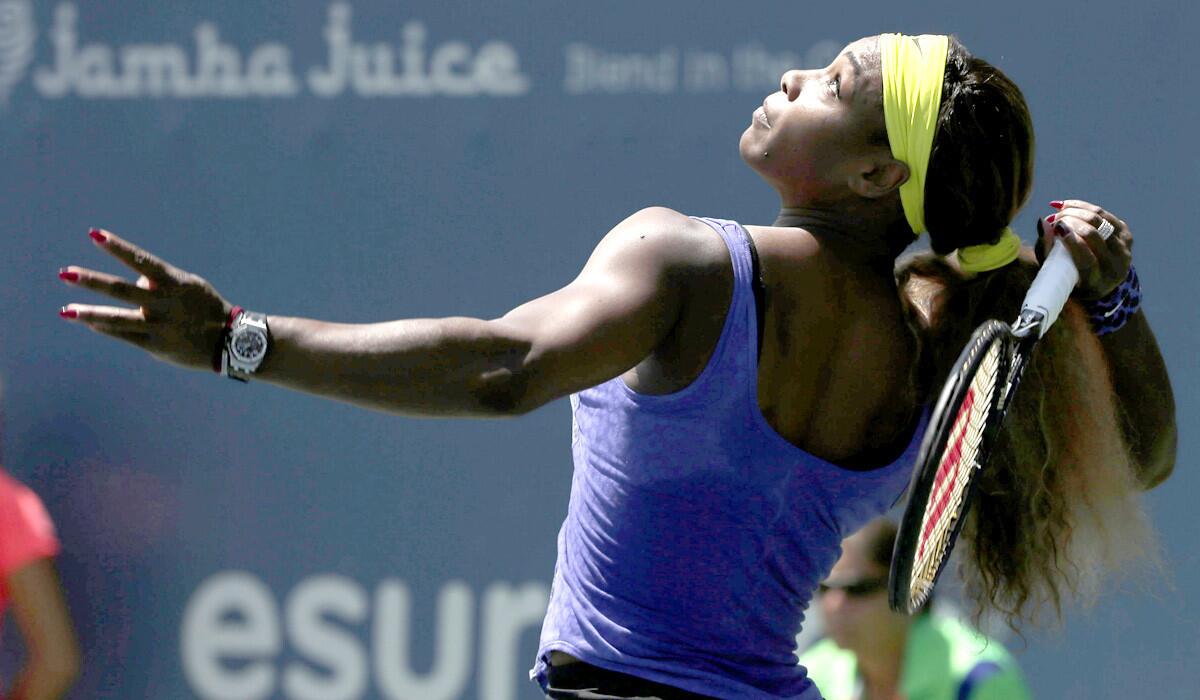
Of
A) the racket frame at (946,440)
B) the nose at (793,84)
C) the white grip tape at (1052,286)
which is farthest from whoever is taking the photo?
the nose at (793,84)

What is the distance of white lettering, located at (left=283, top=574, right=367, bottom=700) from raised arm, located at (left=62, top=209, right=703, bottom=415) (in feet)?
8.46

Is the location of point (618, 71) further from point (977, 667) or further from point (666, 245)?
point (666, 245)

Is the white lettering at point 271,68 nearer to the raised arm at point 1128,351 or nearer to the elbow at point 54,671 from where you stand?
the elbow at point 54,671

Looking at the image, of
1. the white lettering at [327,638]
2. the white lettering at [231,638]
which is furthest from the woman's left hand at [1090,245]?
the white lettering at [231,638]

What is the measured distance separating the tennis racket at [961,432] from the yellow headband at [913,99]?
0.20 meters

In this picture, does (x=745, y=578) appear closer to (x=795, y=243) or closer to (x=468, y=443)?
(x=795, y=243)

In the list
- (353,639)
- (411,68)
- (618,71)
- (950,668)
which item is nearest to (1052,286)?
(950,668)

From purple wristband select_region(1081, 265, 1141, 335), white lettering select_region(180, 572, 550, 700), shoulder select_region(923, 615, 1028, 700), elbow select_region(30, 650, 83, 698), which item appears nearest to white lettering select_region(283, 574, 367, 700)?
white lettering select_region(180, 572, 550, 700)

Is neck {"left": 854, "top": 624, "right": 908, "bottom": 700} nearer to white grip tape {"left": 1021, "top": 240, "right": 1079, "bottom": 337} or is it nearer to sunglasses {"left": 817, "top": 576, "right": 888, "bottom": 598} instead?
sunglasses {"left": 817, "top": 576, "right": 888, "bottom": 598}

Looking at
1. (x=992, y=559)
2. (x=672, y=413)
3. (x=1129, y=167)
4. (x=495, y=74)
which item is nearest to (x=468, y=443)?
(x=495, y=74)

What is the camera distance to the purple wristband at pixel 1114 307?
217cm

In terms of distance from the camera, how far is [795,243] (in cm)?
191

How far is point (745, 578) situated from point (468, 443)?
7.16ft

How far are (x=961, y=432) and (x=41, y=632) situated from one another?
291 cm
